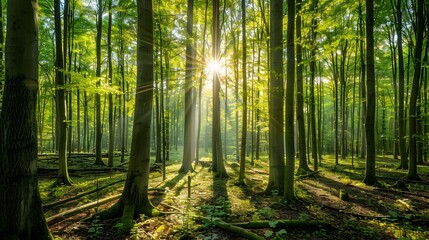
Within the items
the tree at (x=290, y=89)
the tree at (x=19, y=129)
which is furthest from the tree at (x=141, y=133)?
the tree at (x=290, y=89)

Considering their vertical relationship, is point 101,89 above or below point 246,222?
above

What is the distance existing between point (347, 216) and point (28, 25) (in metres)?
7.14

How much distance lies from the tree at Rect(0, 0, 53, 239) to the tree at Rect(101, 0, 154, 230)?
73.3 inches

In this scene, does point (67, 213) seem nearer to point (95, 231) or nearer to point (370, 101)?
point (95, 231)

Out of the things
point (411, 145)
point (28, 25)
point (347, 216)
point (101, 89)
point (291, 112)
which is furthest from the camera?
point (411, 145)

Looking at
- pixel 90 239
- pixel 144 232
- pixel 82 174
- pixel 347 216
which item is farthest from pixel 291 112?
pixel 82 174

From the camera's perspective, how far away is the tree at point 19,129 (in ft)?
9.48

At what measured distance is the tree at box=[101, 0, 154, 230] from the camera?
4863 millimetres

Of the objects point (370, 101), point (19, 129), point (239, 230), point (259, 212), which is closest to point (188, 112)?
point (259, 212)

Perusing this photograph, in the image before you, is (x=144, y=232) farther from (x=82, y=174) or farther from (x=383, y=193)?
(x=82, y=174)

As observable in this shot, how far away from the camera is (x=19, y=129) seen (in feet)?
9.64

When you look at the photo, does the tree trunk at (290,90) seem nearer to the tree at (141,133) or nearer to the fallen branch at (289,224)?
the fallen branch at (289,224)

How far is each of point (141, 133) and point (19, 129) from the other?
2.24 m

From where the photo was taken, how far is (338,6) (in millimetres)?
10203
